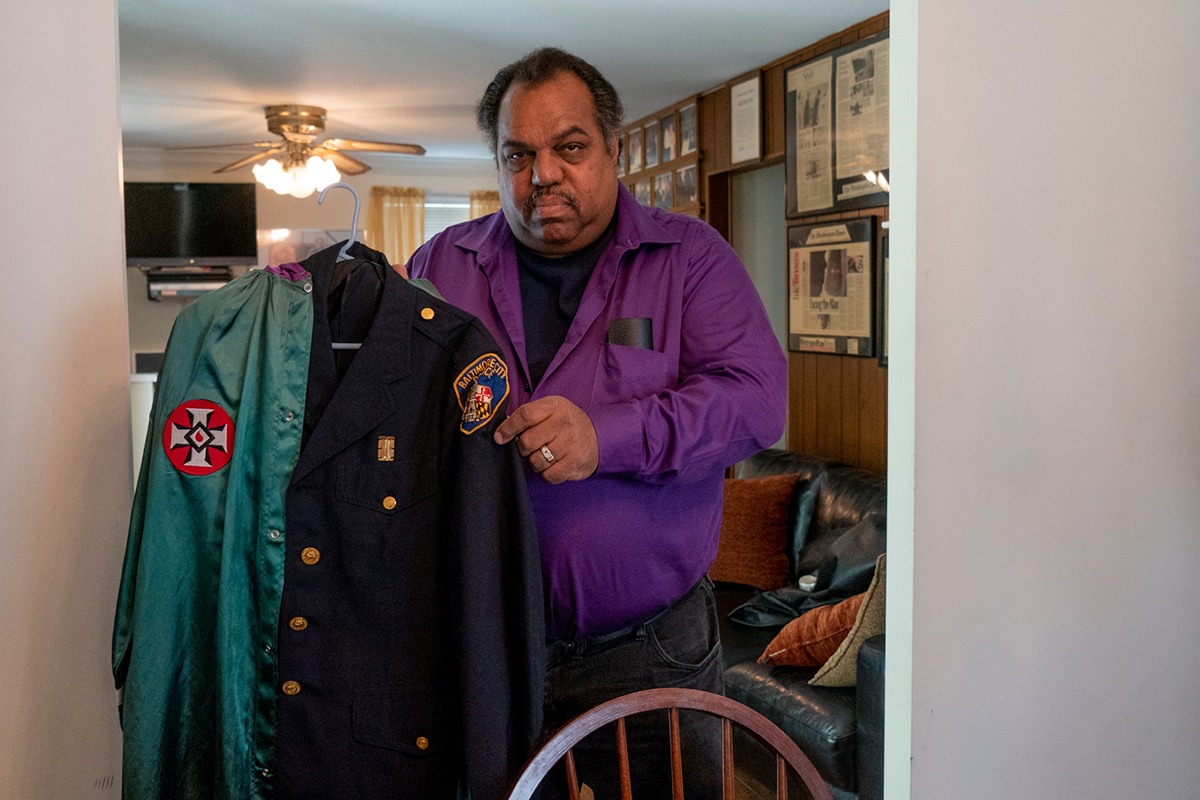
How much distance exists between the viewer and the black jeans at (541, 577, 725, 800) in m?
1.36

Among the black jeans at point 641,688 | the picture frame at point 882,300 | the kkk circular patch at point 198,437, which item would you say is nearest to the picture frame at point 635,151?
the picture frame at point 882,300

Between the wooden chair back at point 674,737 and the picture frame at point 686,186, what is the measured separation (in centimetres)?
433

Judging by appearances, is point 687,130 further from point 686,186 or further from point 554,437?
point 554,437

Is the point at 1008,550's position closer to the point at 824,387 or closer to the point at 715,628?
the point at 715,628

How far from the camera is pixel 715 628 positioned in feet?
4.88

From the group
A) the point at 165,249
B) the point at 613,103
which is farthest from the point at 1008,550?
the point at 165,249

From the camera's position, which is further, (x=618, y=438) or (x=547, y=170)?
(x=547, y=170)

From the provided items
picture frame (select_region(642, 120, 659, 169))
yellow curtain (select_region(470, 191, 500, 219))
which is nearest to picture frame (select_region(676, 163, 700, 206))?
picture frame (select_region(642, 120, 659, 169))

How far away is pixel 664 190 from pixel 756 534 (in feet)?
8.85

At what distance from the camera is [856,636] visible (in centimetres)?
250

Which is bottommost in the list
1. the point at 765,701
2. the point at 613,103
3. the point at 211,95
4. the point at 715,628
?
the point at 765,701

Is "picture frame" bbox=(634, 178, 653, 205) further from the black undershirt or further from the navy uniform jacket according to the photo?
the navy uniform jacket

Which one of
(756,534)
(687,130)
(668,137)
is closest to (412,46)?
(687,130)

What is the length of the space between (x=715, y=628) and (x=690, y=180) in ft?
13.6
